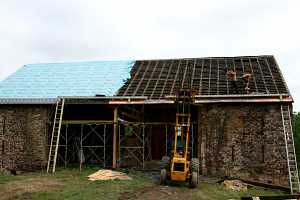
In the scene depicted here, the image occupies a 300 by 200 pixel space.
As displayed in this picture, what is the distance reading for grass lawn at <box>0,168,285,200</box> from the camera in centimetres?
1215

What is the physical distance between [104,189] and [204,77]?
9.97 m

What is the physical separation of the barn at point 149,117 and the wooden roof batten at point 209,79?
0.05 metres

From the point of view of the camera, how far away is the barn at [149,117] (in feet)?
53.4

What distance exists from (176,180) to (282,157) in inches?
199

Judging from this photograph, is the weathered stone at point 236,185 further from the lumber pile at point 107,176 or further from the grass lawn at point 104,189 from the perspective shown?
the lumber pile at point 107,176

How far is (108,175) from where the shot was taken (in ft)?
49.7

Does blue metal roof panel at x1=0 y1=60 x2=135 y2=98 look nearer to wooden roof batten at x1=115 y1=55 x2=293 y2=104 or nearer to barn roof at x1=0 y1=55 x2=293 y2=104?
barn roof at x1=0 y1=55 x2=293 y2=104

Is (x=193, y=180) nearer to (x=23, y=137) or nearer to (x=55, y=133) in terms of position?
(x=55, y=133)

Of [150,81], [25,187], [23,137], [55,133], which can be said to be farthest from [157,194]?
[150,81]

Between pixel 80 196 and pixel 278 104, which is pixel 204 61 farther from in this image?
pixel 80 196

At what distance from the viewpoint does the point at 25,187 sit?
13.4 metres

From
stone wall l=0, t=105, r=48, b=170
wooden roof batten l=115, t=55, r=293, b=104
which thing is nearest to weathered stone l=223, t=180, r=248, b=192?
wooden roof batten l=115, t=55, r=293, b=104

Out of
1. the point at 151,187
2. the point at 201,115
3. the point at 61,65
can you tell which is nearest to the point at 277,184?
the point at 201,115

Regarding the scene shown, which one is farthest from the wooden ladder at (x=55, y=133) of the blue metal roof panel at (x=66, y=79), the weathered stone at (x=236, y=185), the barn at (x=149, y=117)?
the weathered stone at (x=236, y=185)
